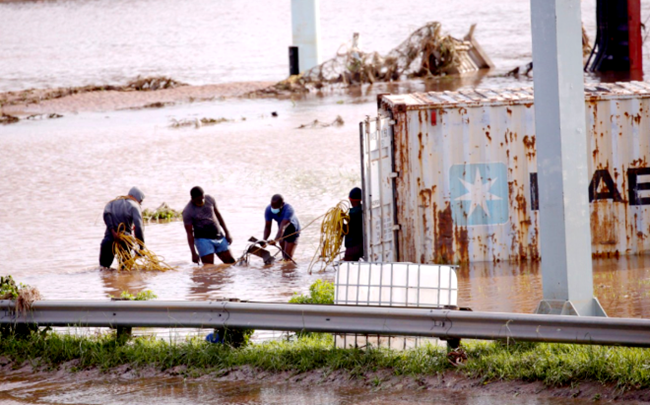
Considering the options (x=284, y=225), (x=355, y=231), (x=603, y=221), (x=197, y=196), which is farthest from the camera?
(x=284, y=225)

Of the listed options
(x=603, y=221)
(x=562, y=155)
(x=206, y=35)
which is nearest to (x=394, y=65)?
(x=603, y=221)

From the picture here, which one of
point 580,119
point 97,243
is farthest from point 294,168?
point 580,119

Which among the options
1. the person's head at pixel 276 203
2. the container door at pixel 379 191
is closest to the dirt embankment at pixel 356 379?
the container door at pixel 379 191

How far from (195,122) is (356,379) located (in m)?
21.3

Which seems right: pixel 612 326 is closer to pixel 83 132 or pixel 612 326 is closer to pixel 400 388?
pixel 400 388

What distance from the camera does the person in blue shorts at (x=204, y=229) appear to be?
11914 mm

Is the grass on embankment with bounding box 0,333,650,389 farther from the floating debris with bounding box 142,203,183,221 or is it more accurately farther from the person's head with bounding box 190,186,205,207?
the floating debris with bounding box 142,203,183,221

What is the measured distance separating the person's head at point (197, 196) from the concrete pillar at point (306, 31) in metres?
26.1

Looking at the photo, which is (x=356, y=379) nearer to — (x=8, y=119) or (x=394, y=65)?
(x=8, y=119)

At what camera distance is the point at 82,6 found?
10331cm

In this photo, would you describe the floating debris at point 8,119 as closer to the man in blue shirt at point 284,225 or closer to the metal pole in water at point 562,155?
the man in blue shirt at point 284,225

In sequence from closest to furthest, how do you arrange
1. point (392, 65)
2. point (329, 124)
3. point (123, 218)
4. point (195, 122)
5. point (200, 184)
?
point (123, 218), point (200, 184), point (329, 124), point (195, 122), point (392, 65)

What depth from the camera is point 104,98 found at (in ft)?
114

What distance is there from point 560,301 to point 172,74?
40.7 m
